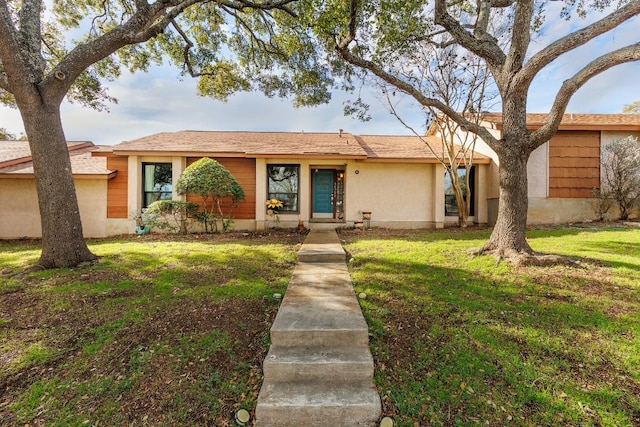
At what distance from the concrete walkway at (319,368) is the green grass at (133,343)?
23 centimetres

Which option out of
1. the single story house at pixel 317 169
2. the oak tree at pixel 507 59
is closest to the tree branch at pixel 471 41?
the oak tree at pixel 507 59

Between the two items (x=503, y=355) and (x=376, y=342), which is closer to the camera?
(x=503, y=355)

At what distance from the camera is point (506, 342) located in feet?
10.0

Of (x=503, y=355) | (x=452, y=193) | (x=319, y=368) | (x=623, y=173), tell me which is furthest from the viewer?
(x=452, y=193)

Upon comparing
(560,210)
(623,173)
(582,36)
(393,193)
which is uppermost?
(582,36)

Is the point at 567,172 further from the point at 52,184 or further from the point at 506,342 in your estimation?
the point at 52,184

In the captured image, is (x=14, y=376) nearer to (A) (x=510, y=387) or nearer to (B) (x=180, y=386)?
(B) (x=180, y=386)

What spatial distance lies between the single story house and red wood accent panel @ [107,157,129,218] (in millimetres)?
39

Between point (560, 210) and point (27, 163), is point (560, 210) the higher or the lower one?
the lower one

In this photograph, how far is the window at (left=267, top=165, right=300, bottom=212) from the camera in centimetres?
1180

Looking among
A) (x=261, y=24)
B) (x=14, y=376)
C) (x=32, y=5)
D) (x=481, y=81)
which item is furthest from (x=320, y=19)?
(x=481, y=81)

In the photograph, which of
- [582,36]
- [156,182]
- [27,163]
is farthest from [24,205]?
[582,36]

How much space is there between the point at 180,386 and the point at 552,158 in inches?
550

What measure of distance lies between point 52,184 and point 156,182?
19.2ft
